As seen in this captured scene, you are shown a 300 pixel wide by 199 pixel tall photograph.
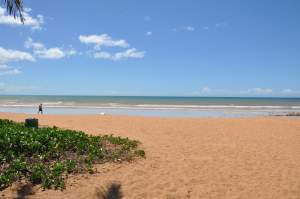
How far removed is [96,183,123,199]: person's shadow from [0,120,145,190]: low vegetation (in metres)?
0.84

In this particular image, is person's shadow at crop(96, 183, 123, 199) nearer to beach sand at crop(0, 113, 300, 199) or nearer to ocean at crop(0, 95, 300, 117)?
beach sand at crop(0, 113, 300, 199)

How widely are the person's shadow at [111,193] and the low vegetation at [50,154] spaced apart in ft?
2.76

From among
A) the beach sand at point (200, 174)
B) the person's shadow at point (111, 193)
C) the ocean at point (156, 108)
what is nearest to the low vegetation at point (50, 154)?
the beach sand at point (200, 174)

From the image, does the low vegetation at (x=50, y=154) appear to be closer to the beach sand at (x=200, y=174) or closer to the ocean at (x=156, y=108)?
the beach sand at (x=200, y=174)

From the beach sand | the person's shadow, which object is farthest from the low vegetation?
the person's shadow

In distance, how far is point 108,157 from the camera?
31.0ft

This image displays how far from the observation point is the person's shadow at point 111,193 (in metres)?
7.16

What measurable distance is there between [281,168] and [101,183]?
5.13 meters

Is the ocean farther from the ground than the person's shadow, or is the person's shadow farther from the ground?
the ocean

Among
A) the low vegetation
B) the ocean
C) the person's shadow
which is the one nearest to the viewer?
the person's shadow

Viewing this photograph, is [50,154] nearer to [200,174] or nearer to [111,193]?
[111,193]

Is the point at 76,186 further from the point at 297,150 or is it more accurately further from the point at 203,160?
the point at 297,150

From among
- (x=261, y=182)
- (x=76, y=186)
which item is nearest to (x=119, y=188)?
(x=76, y=186)

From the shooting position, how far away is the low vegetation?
25.2ft
